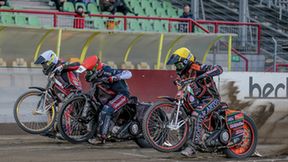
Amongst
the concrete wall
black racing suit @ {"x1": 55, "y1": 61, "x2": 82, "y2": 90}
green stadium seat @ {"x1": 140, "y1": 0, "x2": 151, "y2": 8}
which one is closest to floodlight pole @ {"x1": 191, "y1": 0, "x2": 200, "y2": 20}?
green stadium seat @ {"x1": 140, "y1": 0, "x2": 151, "y2": 8}

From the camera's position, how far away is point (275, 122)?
12.3 m

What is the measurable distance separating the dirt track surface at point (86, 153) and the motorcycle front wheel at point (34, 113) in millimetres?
300

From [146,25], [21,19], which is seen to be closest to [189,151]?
[21,19]

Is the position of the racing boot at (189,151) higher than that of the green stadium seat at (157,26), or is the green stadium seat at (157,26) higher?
the green stadium seat at (157,26)

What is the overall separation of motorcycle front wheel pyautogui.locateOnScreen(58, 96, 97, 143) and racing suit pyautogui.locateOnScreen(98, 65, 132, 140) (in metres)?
0.24

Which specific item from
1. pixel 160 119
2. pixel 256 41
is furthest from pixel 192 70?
pixel 256 41

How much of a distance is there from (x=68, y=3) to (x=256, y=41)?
6.54 meters

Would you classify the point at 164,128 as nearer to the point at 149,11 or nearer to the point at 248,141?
the point at 248,141

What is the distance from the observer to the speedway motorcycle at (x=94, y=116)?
11.3 metres

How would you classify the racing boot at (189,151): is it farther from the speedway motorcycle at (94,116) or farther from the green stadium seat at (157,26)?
the green stadium seat at (157,26)

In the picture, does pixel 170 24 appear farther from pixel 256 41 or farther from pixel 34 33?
pixel 34 33

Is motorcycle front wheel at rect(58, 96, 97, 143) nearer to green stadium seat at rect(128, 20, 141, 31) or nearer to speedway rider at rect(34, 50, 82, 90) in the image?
speedway rider at rect(34, 50, 82, 90)

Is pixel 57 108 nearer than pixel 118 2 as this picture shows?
Yes

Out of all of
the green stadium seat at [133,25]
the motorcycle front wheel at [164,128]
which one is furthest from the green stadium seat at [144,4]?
the motorcycle front wheel at [164,128]
